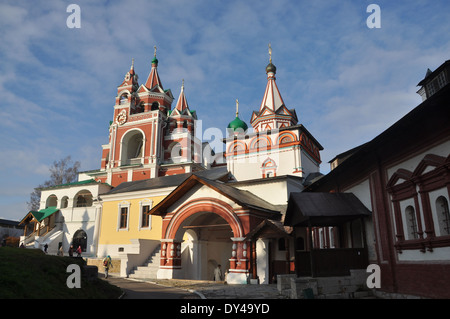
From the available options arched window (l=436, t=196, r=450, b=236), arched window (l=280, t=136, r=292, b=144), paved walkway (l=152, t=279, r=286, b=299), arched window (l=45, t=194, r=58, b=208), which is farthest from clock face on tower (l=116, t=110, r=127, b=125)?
arched window (l=436, t=196, r=450, b=236)

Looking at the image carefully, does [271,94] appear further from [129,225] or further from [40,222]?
[40,222]

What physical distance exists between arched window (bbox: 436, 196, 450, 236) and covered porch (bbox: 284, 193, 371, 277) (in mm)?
2755

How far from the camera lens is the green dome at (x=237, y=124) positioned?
34594 mm

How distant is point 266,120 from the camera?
28.8 meters

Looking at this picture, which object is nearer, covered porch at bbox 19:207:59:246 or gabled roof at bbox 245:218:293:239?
gabled roof at bbox 245:218:293:239

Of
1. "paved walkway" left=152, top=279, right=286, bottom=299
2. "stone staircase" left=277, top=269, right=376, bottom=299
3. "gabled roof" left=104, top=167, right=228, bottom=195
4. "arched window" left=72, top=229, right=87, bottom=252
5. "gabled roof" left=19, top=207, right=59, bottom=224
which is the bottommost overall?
"paved walkway" left=152, top=279, right=286, bottom=299

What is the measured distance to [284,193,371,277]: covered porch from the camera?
10.3 metres

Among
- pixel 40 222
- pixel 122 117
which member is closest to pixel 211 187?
pixel 40 222

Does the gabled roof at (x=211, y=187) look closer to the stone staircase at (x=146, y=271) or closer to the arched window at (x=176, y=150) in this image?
the stone staircase at (x=146, y=271)

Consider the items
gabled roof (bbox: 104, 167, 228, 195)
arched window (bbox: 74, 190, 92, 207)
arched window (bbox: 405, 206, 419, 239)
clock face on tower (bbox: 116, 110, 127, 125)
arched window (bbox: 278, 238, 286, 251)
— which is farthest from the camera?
clock face on tower (bbox: 116, 110, 127, 125)

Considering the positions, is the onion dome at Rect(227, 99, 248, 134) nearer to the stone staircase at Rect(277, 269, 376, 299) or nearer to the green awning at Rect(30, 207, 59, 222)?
the green awning at Rect(30, 207, 59, 222)

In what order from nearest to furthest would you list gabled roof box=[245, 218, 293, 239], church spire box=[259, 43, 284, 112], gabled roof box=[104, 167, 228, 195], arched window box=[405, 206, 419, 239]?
1. arched window box=[405, 206, 419, 239]
2. gabled roof box=[245, 218, 293, 239]
3. gabled roof box=[104, 167, 228, 195]
4. church spire box=[259, 43, 284, 112]

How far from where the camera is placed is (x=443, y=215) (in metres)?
7.95

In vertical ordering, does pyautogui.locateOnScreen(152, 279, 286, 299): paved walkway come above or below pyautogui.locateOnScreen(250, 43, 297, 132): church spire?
below
